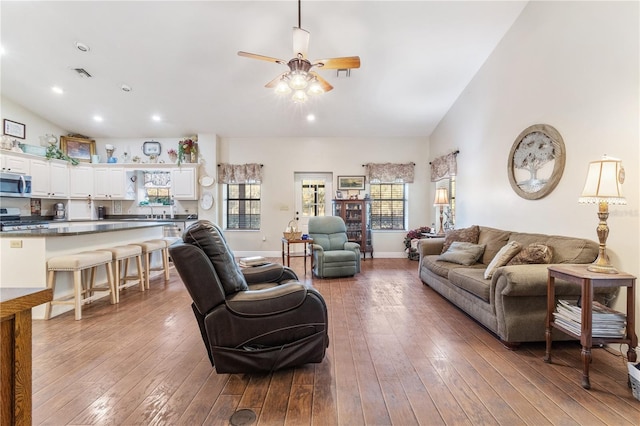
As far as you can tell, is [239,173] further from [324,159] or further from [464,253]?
[464,253]

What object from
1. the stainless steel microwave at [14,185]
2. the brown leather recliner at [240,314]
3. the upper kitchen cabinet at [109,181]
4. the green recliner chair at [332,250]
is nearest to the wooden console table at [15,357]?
the brown leather recliner at [240,314]

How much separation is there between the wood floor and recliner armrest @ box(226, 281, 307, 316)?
0.50 metres

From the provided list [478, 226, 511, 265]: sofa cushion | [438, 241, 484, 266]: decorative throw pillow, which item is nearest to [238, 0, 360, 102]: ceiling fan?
[438, 241, 484, 266]: decorative throw pillow

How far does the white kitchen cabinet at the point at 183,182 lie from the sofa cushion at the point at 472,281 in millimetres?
5761

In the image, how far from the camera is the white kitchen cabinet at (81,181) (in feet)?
21.3

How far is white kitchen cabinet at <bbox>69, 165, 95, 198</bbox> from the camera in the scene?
6.48 meters

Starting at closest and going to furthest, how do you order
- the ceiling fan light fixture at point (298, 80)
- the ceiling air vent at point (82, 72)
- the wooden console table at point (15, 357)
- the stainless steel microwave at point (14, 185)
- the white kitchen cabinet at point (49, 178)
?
the wooden console table at point (15, 357) < the ceiling fan light fixture at point (298, 80) < the ceiling air vent at point (82, 72) < the stainless steel microwave at point (14, 185) < the white kitchen cabinet at point (49, 178)

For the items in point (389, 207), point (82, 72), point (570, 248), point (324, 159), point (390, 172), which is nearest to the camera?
point (570, 248)

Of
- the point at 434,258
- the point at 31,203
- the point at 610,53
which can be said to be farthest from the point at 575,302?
the point at 31,203

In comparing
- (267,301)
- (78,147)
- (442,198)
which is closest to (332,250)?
(442,198)

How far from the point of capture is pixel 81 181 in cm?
660

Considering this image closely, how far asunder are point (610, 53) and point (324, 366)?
353 centimetres

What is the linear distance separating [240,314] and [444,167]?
17.2 feet

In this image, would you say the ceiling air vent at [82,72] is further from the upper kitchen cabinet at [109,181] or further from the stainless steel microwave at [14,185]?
the upper kitchen cabinet at [109,181]
